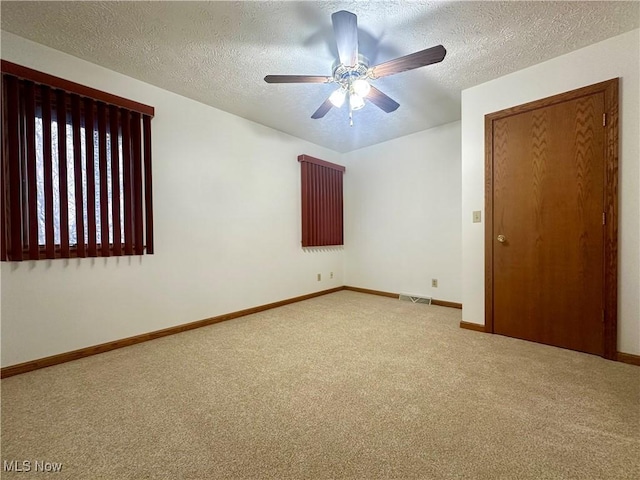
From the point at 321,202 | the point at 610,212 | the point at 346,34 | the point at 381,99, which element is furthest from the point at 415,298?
the point at 346,34

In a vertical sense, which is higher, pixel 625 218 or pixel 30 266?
pixel 625 218

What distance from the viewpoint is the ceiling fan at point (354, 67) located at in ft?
5.32

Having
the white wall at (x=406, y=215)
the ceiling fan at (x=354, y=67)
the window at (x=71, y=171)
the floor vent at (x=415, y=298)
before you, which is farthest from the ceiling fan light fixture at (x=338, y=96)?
the floor vent at (x=415, y=298)

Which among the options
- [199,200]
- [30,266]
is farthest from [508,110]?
[30,266]

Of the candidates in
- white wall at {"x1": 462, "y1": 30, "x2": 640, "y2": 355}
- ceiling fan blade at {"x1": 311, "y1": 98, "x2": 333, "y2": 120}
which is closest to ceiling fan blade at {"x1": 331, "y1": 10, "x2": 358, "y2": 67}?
ceiling fan blade at {"x1": 311, "y1": 98, "x2": 333, "y2": 120}

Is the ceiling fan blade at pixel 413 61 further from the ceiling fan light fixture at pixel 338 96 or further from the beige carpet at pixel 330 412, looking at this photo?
the beige carpet at pixel 330 412

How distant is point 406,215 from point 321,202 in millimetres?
1315

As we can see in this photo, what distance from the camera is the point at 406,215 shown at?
4.07 meters

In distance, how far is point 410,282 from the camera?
4.02 meters

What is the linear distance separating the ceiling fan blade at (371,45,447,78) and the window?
214 cm

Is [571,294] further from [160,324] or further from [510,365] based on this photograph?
[160,324]

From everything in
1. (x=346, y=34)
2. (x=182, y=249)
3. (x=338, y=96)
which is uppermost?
(x=346, y=34)

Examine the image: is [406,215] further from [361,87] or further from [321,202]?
[361,87]

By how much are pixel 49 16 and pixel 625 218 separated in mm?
4263
